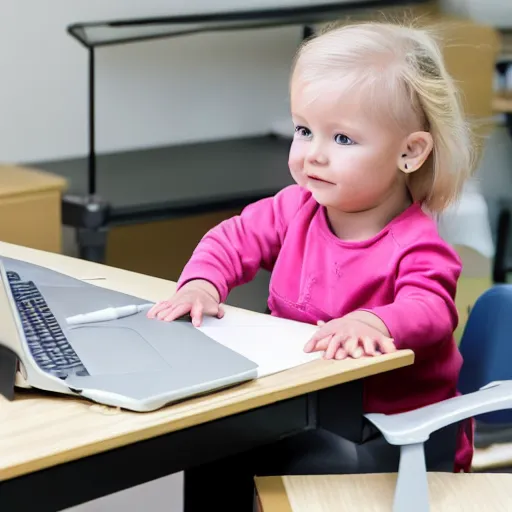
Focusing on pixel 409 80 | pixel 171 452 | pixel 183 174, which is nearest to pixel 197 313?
pixel 171 452

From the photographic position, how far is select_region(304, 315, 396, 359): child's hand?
1.22 meters

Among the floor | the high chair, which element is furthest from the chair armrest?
the floor

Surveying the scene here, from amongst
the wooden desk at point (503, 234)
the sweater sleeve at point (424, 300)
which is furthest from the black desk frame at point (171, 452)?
the wooden desk at point (503, 234)

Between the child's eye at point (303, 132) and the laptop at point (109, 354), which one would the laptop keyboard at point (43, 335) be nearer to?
the laptop at point (109, 354)

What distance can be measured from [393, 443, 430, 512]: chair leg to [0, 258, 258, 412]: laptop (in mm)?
Answer: 220

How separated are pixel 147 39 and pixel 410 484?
1918 mm

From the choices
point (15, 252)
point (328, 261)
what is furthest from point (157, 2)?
point (328, 261)

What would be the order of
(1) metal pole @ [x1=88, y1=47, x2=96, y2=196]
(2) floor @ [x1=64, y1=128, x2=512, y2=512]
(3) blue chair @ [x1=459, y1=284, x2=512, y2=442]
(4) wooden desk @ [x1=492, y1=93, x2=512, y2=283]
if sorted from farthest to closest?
(4) wooden desk @ [x1=492, y1=93, x2=512, y2=283] < (1) metal pole @ [x1=88, y1=47, x2=96, y2=196] < (2) floor @ [x1=64, y1=128, x2=512, y2=512] < (3) blue chair @ [x1=459, y1=284, x2=512, y2=442]

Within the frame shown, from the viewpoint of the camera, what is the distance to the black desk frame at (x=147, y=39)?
8.30 ft

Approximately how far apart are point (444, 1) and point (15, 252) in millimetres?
2085

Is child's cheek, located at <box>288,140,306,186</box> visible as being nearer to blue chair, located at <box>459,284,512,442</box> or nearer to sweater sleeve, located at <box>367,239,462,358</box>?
sweater sleeve, located at <box>367,239,462,358</box>

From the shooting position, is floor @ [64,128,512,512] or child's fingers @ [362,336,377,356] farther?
floor @ [64,128,512,512]

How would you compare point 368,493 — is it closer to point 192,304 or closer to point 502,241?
point 192,304

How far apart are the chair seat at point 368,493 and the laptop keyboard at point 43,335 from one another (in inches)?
12.0
